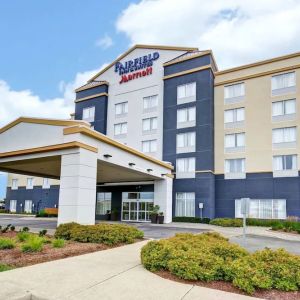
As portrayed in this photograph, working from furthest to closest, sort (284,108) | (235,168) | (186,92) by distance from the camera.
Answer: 1. (186,92)
2. (235,168)
3. (284,108)

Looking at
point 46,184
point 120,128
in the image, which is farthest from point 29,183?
point 120,128

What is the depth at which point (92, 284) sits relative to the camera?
7020mm

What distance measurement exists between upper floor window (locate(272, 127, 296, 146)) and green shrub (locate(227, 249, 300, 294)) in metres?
25.9

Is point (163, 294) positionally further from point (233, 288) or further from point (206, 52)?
point (206, 52)

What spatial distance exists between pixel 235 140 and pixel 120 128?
47.6 ft

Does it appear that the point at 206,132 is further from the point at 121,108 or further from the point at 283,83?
the point at 121,108

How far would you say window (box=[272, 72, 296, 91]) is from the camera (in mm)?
31716

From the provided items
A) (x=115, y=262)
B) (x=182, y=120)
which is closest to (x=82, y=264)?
(x=115, y=262)

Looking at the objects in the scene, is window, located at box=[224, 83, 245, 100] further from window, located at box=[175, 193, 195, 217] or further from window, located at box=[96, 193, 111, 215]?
window, located at box=[96, 193, 111, 215]

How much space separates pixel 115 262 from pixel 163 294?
341cm

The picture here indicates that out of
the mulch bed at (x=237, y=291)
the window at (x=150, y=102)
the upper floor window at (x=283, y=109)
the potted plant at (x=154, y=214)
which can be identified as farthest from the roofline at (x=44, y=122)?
the upper floor window at (x=283, y=109)

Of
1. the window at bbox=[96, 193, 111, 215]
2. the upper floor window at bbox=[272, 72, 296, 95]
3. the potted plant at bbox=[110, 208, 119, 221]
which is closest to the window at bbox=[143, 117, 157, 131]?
the window at bbox=[96, 193, 111, 215]

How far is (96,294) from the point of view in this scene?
20.8 feet

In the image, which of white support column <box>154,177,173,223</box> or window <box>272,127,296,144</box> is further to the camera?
white support column <box>154,177,173,223</box>
